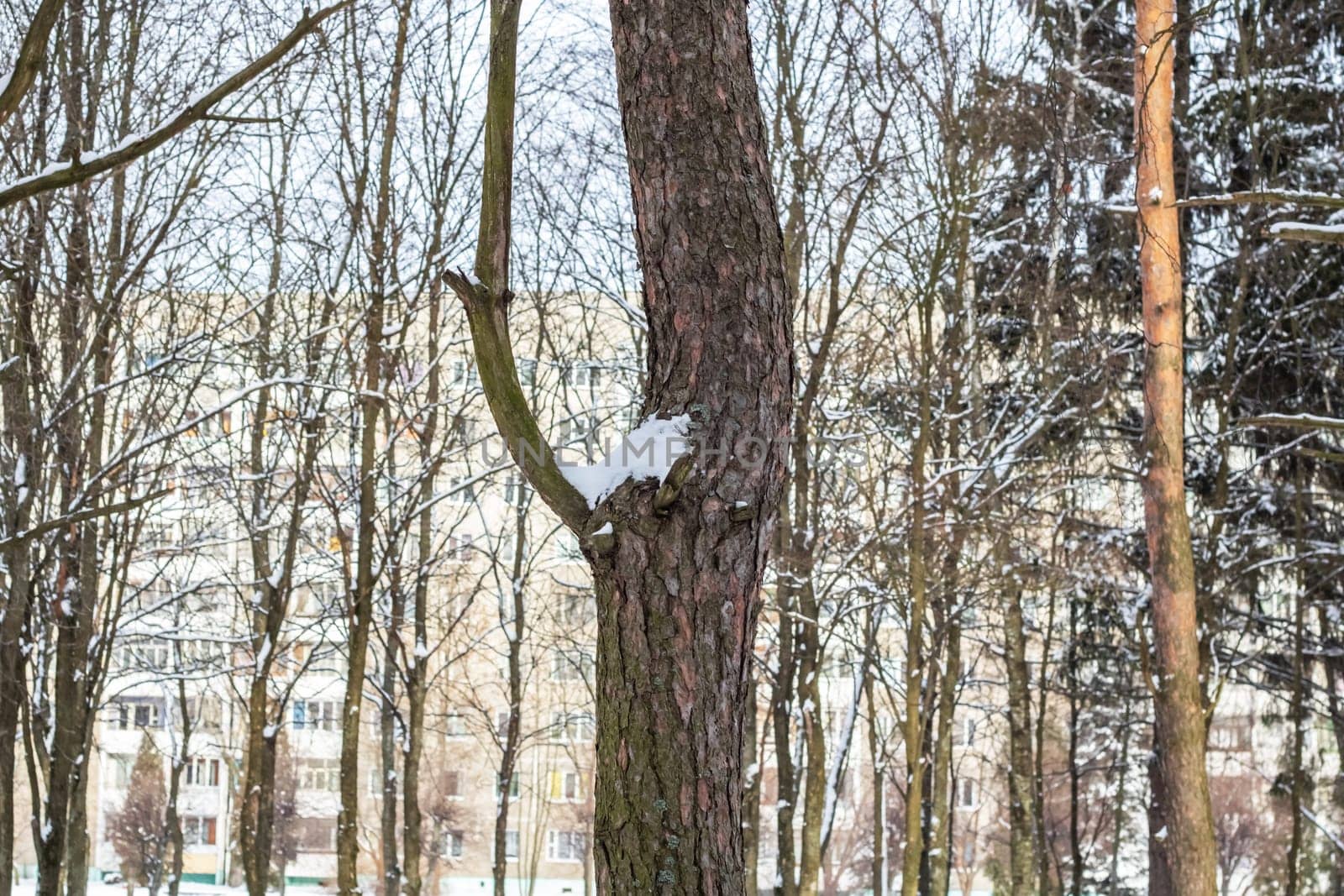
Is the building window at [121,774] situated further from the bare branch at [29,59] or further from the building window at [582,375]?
the bare branch at [29,59]

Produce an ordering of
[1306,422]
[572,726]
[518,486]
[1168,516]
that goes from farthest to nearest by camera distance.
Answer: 1. [572,726]
2. [518,486]
3. [1168,516]
4. [1306,422]

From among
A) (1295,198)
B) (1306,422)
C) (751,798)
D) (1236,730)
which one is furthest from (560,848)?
(1295,198)

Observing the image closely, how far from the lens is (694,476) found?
3068mm

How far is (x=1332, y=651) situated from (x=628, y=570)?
1192cm

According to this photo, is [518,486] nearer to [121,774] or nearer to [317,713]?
[317,713]

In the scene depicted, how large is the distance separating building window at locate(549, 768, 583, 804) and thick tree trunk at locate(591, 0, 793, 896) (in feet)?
82.2

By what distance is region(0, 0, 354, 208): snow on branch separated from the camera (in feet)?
12.9

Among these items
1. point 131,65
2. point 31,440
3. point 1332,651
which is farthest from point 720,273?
point 1332,651

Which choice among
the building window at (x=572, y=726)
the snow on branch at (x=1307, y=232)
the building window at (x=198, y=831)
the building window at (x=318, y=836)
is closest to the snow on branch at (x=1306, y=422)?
the snow on branch at (x=1307, y=232)

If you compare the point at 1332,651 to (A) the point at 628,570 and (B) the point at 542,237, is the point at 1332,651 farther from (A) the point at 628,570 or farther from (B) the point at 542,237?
(A) the point at 628,570

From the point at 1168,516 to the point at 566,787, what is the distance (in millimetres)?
24545

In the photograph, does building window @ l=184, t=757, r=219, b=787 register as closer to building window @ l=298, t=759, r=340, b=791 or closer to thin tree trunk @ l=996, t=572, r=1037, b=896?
building window @ l=298, t=759, r=340, b=791

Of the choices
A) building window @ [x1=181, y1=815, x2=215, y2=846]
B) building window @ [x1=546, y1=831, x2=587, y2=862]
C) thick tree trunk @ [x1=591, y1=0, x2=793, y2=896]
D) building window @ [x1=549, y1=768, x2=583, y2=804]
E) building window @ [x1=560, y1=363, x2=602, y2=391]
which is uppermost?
building window @ [x1=560, y1=363, x2=602, y2=391]

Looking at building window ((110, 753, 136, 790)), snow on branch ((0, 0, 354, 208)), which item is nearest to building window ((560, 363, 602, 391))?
snow on branch ((0, 0, 354, 208))
